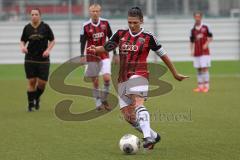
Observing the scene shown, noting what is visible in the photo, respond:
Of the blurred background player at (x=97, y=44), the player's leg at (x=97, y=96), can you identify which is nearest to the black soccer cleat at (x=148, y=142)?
the blurred background player at (x=97, y=44)

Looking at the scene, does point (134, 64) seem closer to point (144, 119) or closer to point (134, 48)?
point (134, 48)

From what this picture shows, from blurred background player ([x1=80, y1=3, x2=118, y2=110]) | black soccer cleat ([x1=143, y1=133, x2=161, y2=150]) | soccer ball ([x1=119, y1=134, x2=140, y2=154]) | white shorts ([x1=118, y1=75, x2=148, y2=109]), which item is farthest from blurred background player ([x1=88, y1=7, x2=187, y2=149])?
blurred background player ([x1=80, y1=3, x2=118, y2=110])

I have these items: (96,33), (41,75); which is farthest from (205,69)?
(41,75)

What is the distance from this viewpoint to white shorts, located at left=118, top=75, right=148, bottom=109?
997 cm

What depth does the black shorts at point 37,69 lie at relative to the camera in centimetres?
1557

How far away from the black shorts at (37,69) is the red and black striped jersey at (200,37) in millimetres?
6696

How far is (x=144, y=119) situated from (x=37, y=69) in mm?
6470

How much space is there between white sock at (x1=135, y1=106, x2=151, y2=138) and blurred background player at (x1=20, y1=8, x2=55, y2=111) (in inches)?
230

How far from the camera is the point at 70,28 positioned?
3253 cm

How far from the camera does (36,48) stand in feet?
50.8

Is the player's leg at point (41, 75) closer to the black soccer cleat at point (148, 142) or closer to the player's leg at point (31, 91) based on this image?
the player's leg at point (31, 91)

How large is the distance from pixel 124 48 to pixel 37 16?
18.5 ft

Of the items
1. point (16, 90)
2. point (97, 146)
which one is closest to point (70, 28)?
point (16, 90)

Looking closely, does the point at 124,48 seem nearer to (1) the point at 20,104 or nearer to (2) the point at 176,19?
(1) the point at 20,104
